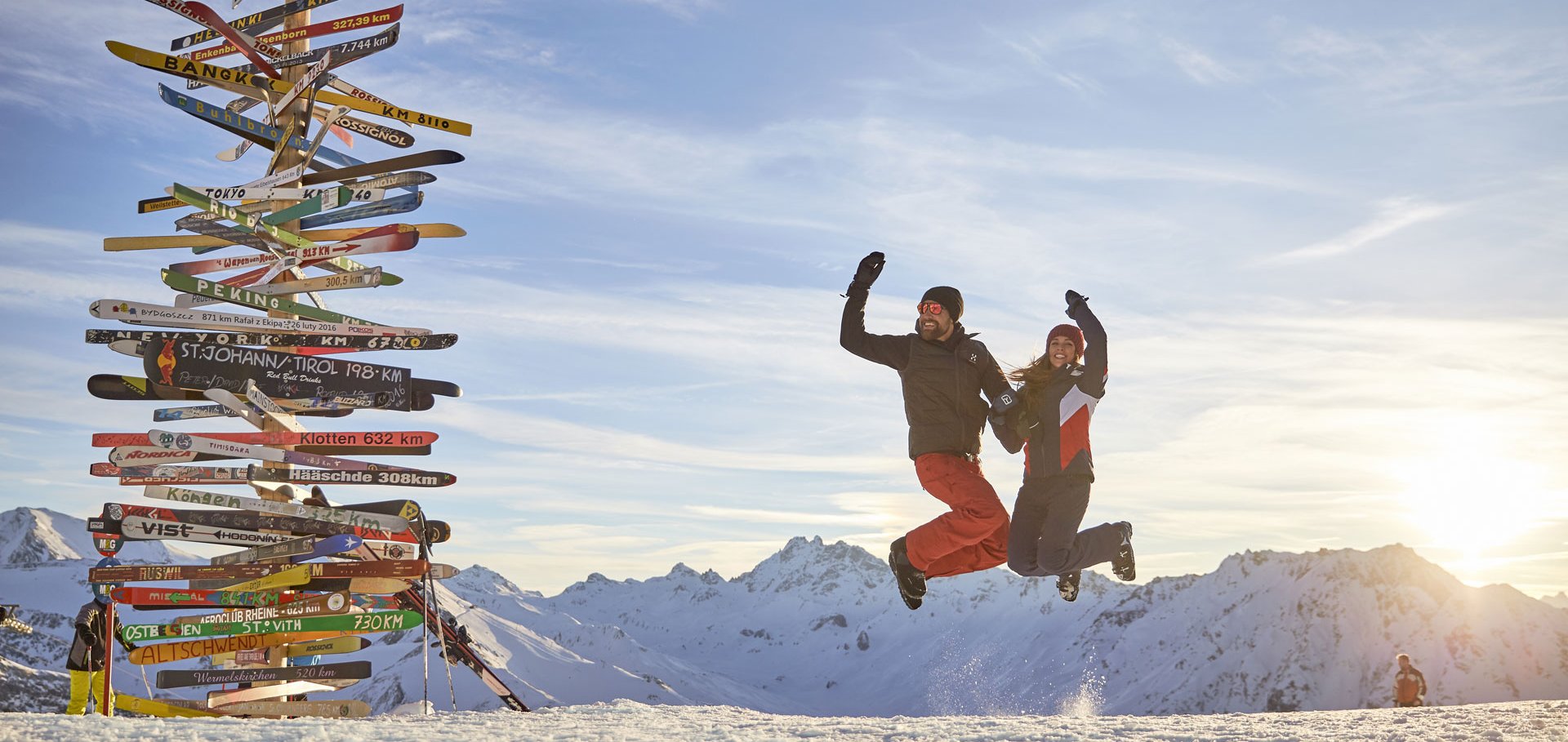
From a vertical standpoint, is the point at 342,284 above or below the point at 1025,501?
above

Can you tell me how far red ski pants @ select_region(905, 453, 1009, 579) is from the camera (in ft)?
28.6

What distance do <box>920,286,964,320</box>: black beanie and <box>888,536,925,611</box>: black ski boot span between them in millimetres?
1815

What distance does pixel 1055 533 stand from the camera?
845 centimetres

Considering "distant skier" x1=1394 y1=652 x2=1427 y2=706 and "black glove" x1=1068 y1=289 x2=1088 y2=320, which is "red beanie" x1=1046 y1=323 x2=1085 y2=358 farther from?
"distant skier" x1=1394 y1=652 x2=1427 y2=706

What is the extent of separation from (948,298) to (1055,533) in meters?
1.88

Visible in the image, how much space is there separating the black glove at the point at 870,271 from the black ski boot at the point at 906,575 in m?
1.97

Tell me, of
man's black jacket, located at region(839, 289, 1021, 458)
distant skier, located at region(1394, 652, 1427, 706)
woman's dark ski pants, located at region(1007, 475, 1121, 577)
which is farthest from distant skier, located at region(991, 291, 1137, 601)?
distant skier, located at region(1394, 652, 1427, 706)

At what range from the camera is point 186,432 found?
1175cm

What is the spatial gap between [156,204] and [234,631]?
17.1 feet

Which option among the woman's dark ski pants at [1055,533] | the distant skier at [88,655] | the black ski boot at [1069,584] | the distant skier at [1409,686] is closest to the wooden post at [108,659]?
the distant skier at [88,655]

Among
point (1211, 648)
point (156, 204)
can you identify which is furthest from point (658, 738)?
point (1211, 648)

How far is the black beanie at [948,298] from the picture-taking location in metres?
8.91

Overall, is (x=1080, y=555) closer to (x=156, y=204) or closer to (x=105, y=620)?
(x=105, y=620)

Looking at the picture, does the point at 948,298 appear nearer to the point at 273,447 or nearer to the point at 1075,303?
the point at 1075,303
